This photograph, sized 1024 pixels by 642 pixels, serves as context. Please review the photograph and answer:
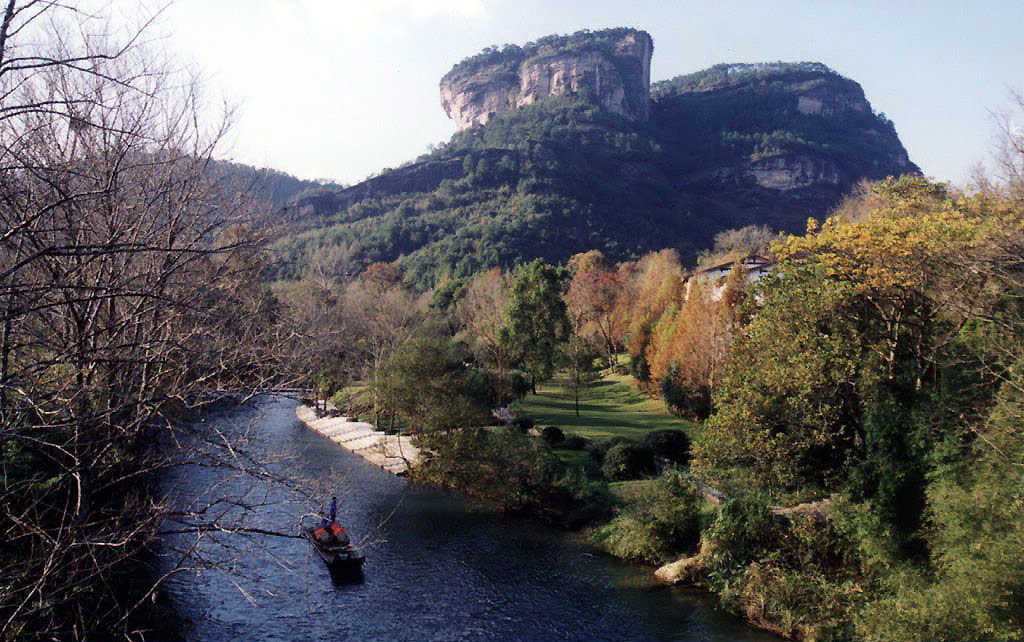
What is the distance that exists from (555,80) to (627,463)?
131 m

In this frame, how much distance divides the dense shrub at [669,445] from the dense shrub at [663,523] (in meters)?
5.99

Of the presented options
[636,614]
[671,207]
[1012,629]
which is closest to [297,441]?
[636,614]

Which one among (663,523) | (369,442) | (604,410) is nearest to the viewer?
(663,523)

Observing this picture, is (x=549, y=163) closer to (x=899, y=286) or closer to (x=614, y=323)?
(x=614, y=323)

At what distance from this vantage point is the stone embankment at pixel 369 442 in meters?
32.2

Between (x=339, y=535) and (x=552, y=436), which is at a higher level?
(x=552, y=436)

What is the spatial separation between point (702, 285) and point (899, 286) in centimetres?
2116

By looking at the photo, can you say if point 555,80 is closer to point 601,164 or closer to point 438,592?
point 601,164

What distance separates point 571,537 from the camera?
23859mm

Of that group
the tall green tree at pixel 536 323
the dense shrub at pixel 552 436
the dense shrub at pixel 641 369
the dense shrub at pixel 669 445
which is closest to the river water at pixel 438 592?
the dense shrub at pixel 669 445

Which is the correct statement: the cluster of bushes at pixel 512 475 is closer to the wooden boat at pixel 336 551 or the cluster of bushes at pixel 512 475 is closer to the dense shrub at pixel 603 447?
the dense shrub at pixel 603 447

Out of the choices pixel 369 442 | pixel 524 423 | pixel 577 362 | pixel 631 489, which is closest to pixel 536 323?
pixel 577 362

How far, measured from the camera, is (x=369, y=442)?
3572 cm

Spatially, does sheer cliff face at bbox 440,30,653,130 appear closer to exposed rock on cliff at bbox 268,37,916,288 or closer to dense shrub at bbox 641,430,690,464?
exposed rock on cliff at bbox 268,37,916,288
